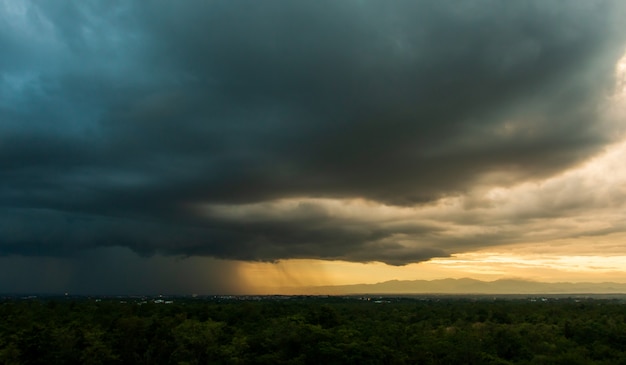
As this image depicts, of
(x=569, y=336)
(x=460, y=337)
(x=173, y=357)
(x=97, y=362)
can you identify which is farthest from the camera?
(x=569, y=336)

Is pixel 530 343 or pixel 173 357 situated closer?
pixel 173 357

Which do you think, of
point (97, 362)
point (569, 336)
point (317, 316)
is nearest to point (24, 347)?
point (97, 362)

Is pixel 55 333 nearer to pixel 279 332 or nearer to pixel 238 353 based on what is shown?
pixel 238 353

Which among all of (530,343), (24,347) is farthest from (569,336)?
(24,347)

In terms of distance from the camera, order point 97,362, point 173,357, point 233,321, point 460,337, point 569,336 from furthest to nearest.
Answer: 1. point 233,321
2. point 569,336
3. point 460,337
4. point 173,357
5. point 97,362

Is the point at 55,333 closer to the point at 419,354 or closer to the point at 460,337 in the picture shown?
the point at 419,354

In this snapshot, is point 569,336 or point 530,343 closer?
point 530,343

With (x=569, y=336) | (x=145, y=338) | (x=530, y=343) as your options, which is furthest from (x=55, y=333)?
(x=569, y=336)

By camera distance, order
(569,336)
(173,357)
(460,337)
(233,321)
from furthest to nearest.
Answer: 1. (233,321)
2. (569,336)
3. (460,337)
4. (173,357)

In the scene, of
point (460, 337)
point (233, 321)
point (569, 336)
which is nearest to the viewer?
point (460, 337)
